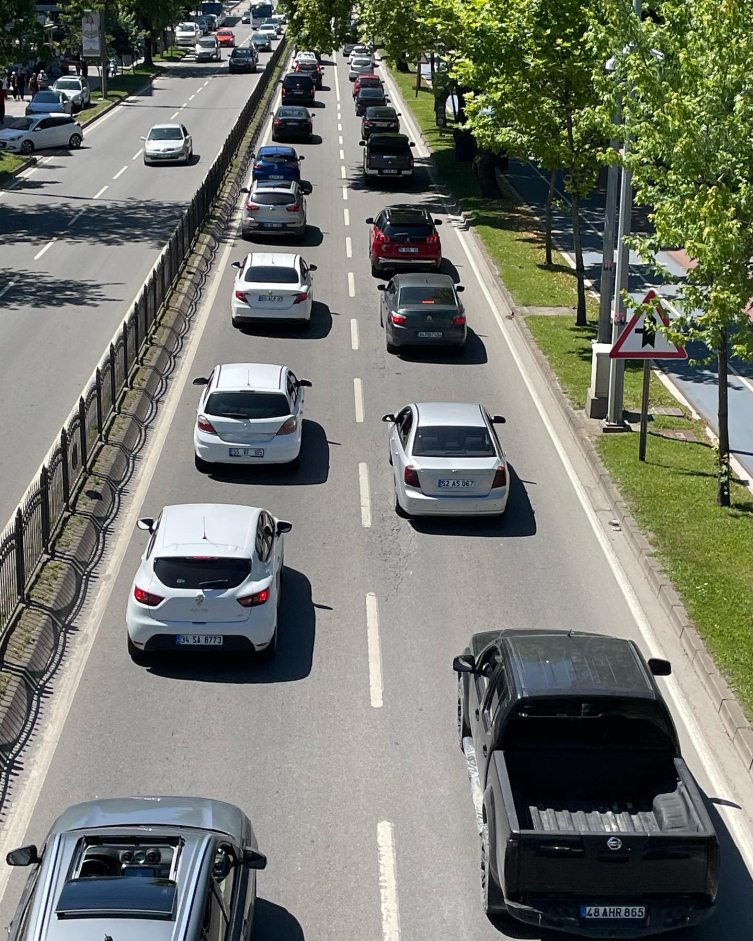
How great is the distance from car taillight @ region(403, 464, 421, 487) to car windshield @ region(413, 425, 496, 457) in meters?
0.35

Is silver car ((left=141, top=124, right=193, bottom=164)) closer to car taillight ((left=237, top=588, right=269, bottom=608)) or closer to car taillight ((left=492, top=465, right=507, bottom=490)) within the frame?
car taillight ((left=492, top=465, right=507, bottom=490))

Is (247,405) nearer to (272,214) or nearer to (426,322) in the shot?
(426,322)

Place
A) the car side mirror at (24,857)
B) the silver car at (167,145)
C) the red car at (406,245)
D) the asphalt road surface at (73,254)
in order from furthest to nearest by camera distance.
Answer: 1. the silver car at (167,145)
2. the red car at (406,245)
3. the asphalt road surface at (73,254)
4. the car side mirror at (24,857)

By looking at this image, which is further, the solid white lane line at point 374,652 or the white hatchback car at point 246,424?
the white hatchback car at point 246,424

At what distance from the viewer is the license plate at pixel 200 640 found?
12992 mm

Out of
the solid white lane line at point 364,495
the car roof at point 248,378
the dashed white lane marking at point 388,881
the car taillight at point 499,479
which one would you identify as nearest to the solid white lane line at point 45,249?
the car roof at point 248,378

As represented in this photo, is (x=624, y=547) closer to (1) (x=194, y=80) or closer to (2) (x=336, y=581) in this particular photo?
(2) (x=336, y=581)

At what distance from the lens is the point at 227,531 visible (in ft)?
44.8

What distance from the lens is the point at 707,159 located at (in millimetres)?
16266

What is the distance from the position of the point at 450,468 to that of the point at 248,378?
3967mm

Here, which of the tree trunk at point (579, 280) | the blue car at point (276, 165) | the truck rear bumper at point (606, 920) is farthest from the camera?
the blue car at point (276, 165)

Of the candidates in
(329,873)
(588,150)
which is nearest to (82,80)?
(588,150)

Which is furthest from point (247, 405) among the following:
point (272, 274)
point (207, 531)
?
point (272, 274)

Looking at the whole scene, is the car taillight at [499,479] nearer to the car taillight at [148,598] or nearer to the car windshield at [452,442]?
the car windshield at [452,442]
